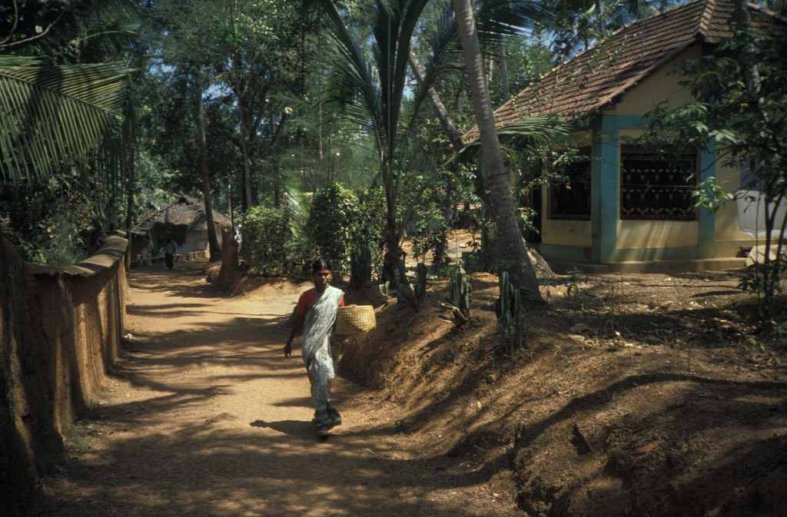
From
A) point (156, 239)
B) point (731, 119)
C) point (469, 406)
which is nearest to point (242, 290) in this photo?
point (469, 406)

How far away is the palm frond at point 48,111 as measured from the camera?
6578 millimetres

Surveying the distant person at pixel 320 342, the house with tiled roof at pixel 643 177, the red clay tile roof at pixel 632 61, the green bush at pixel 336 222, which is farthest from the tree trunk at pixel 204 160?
the distant person at pixel 320 342

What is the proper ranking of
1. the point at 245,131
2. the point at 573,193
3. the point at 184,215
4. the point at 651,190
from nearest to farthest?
the point at 651,190 → the point at 573,193 → the point at 245,131 → the point at 184,215

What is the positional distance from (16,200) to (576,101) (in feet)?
36.1

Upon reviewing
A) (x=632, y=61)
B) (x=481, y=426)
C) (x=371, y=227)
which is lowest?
(x=481, y=426)

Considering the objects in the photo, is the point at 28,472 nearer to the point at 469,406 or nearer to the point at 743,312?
the point at 469,406

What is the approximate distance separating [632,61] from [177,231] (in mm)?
26642

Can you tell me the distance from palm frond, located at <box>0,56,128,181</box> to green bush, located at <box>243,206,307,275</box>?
10.9 m

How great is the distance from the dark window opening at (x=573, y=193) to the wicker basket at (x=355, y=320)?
7.25 metres

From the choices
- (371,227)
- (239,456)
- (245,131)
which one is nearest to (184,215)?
(245,131)

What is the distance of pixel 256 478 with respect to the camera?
5520 mm

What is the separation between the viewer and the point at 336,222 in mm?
16188

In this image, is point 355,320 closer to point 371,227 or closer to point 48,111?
point 48,111

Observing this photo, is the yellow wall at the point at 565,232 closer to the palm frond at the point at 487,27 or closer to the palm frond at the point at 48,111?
the palm frond at the point at 487,27
